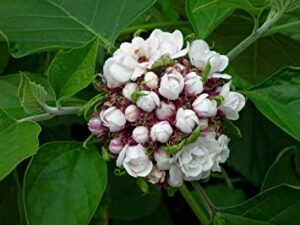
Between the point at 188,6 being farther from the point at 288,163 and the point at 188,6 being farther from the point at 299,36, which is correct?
the point at 288,163

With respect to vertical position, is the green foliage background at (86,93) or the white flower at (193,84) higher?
the white flower at (193,84)

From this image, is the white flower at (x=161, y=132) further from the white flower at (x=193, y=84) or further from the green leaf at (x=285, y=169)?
the green leaf at (x=285, y=169)

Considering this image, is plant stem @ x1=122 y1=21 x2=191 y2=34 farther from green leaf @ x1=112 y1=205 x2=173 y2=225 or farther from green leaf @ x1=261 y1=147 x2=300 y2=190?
green leaf @ x1=112 y1=205 x2=173 y2=225

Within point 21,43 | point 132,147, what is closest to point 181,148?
point 132,147

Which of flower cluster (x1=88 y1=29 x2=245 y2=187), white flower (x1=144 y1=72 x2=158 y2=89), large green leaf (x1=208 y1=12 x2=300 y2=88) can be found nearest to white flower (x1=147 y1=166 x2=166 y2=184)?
flower cluster (x1=88 y1=29 x2=245 y2=187)

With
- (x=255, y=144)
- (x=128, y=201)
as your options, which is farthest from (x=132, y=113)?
(x=255, y=144)

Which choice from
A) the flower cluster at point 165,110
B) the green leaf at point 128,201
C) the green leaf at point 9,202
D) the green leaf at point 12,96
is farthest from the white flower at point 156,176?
the green leaf at point 128,201

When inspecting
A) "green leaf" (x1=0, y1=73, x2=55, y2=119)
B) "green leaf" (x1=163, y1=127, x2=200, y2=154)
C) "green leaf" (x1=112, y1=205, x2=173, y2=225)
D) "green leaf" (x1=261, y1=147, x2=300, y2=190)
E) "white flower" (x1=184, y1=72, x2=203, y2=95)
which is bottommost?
"green leaf" (x1=112, y1=205, x2=173, y2=225)
